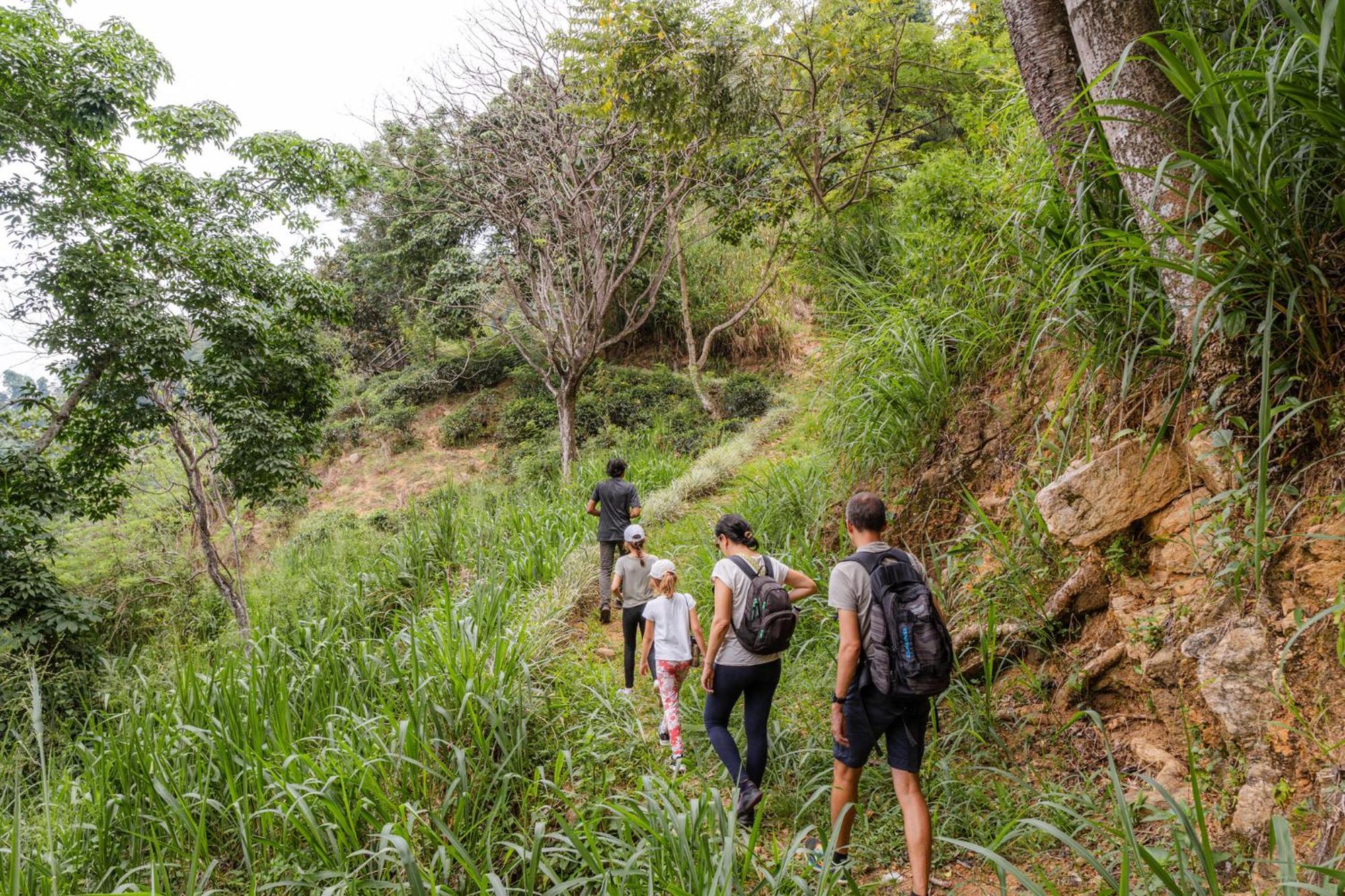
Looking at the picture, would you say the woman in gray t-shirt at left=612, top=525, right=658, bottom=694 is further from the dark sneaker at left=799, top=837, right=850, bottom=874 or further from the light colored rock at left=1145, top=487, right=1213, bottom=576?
the light colored rock at left=1145, top=487, right=1213, bottom=576

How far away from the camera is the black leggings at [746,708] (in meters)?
3.08

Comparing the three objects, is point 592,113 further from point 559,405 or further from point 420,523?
point 559,405

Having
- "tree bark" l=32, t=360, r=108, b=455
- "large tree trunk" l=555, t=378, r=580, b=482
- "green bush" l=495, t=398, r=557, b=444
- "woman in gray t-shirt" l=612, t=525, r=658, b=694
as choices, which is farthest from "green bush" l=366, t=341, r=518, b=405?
"woman in gray t-shirt" l=612, t=525, r=658, b=694

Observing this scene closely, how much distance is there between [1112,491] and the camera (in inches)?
109

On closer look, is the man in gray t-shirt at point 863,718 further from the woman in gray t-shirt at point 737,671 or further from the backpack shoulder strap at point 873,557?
the woman in gray t-shirt at point 737,671

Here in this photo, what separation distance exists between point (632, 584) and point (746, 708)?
1.51 meters

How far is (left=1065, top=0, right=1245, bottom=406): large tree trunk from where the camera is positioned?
230cm

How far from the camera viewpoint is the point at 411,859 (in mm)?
2238

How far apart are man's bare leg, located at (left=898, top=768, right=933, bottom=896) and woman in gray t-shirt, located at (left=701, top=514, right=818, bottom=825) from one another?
2.38 feet

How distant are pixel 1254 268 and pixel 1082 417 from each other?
1092mm

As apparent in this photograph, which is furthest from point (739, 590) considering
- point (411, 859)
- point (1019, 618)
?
point (411, 859)

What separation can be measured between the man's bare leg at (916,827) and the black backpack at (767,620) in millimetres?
708

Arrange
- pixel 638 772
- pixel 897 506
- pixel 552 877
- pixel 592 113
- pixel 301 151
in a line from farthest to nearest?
pixel 301 151
pixel 592 113
pixel 897 506
pixel 638 772
pixel 552 877

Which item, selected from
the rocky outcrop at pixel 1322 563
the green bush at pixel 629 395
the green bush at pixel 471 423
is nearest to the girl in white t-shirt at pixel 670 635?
the rocky outcrop at pixel 1322 563
